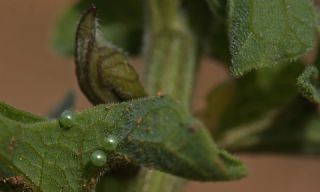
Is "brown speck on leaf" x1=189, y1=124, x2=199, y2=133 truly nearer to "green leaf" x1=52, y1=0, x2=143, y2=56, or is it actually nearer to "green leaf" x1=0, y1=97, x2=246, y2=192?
"green leaf" x1=0, y1=97, x2=246, y2=192

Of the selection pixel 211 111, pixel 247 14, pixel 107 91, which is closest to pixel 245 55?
pixel 247 14

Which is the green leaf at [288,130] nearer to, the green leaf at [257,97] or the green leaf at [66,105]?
the green leaf at [257,97]

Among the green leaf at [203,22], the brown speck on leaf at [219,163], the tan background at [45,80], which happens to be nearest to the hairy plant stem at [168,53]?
the green leaf at [203,22]

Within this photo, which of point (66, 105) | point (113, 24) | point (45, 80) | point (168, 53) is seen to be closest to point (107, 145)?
point (168, 53)

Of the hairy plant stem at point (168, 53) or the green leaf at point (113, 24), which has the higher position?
the green leaf at point (113, 24)

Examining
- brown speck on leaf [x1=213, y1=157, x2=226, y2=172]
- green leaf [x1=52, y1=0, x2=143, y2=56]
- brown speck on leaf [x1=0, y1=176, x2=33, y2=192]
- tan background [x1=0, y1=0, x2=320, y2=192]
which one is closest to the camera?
brown speck on leaf [x1=213, y1=157, x2=226, y2=172]

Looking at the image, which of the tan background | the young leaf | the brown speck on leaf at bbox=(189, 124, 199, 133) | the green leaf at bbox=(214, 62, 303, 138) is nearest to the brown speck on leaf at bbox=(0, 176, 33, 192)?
the young leaf
